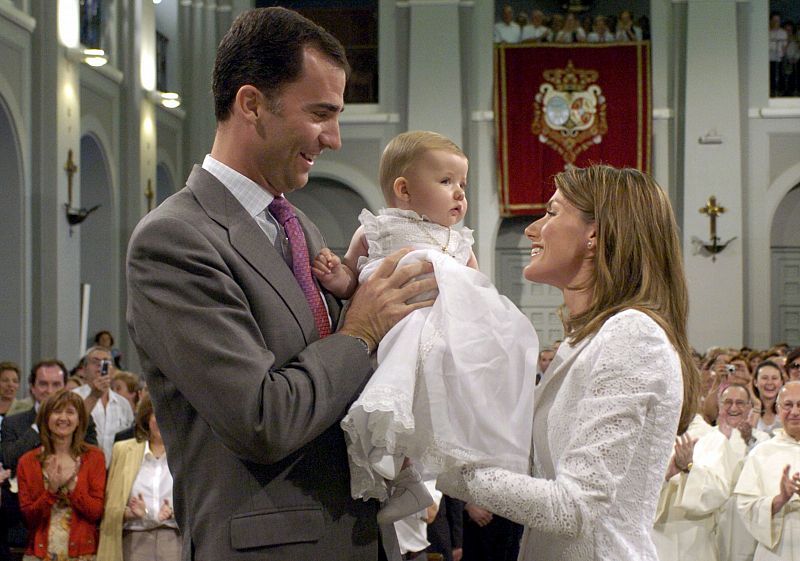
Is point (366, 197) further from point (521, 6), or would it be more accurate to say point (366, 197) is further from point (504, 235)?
point (521, 6)

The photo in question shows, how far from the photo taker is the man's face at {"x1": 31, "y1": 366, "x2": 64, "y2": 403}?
311 inches

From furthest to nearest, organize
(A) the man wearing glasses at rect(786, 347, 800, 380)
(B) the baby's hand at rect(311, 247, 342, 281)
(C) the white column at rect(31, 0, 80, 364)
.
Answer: (C) the white column at rect(31, 0, 80, 364) → (A) the man wearing glasses at rect(786, 347, 800, 380) → (B) the baby's hand at rect(311, 247, 342, 281)

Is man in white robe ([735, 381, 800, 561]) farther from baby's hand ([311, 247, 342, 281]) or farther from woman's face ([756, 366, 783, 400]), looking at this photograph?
baby's hand ([311, 247, 342, 281])

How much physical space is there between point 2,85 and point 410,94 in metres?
7.33

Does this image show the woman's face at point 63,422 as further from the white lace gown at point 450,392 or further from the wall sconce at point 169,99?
the wall sconce at point 169,99

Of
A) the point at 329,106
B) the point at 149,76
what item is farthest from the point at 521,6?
the point at 329,106

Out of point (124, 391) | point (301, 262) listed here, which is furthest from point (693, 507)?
point (124, 391)

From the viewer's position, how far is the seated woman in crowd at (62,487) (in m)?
6.05

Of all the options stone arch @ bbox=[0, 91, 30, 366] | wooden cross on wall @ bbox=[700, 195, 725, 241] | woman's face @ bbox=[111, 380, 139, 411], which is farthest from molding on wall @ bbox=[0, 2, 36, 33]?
wooden cross on wall @ bbox=[700, 195, 725, 241]

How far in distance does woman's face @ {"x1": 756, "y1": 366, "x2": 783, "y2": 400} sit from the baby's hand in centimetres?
633

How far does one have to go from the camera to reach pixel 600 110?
56.9 ft

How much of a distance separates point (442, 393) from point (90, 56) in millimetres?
10694

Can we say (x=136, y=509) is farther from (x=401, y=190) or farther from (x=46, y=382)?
(x=401, y=190)

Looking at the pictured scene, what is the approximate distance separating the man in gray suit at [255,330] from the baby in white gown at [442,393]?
0.05 m
